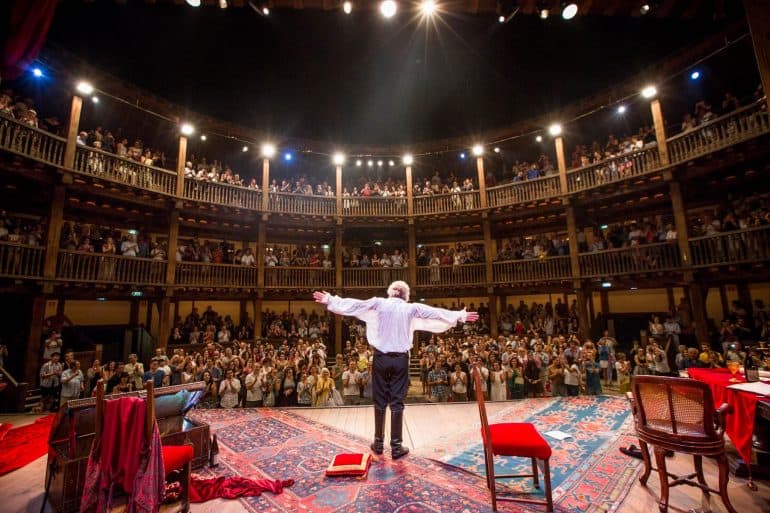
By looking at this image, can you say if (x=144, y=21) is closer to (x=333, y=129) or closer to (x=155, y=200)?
(x=155, y=200)

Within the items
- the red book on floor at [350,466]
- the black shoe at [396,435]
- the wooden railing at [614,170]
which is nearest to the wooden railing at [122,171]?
the red book on floor at [350,466]

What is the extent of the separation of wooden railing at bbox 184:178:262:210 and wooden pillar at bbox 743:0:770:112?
13044 millimetres

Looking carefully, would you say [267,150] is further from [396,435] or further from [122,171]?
[396,435]

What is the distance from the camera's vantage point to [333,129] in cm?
1470

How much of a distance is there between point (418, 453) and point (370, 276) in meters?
10.1

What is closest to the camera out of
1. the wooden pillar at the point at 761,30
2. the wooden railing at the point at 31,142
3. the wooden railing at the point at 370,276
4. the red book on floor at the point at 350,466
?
the wooden pillar at the point at 761,30

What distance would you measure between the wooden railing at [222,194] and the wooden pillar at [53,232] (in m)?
3.29

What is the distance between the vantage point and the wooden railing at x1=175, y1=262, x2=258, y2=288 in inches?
460

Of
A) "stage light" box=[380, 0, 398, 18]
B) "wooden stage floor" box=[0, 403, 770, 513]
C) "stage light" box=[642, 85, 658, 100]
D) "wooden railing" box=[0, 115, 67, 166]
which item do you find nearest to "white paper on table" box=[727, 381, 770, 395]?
"wooden stage floor" box=[0, 403, 770, 513]

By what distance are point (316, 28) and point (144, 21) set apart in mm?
4736

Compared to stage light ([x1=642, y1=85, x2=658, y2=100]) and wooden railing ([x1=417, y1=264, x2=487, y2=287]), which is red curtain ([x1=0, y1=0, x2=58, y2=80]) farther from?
stage light ([x1=642, y1=85, x2=658, y2=100])

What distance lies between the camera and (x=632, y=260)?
35.7 ft

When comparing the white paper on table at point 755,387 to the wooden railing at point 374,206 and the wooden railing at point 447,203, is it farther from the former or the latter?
the wooden railing at point 374,206

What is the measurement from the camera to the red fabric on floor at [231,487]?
3.34 metres
